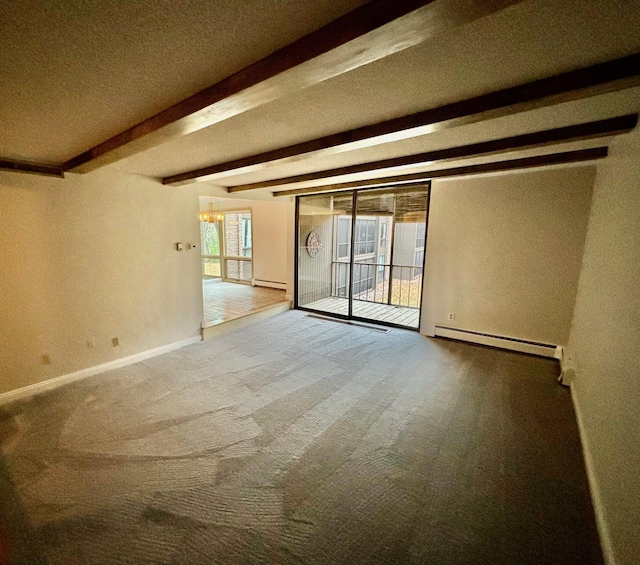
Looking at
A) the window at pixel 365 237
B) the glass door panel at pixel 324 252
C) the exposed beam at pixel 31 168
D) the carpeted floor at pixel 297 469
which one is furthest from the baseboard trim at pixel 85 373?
the window at pixel 365 237

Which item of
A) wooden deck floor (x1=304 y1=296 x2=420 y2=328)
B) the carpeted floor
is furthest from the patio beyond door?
the carpeted floor

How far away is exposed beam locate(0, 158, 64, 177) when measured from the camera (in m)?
2.67

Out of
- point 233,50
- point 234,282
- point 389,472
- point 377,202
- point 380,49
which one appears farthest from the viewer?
point 234,282

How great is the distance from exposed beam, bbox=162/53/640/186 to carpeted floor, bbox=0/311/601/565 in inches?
92.3

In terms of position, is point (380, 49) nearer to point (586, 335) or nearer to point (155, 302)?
point (586, 335)

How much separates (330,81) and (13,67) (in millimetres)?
1403

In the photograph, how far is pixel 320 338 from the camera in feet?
15.4

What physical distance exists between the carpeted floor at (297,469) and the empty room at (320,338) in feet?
0.06

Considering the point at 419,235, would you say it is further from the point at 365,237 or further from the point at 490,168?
the point at 490,168

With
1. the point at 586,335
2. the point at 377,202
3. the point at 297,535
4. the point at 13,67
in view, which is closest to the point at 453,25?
the point at 13,67

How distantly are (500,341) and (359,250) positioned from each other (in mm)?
4175

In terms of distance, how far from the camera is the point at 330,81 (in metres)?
1.43

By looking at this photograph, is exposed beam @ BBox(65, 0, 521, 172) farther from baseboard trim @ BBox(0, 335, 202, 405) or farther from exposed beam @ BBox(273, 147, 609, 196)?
baseboard trim @ BBox(0, 335, 202, 405)

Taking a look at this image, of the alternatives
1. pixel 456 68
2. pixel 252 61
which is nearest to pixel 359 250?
pixel 456 68
